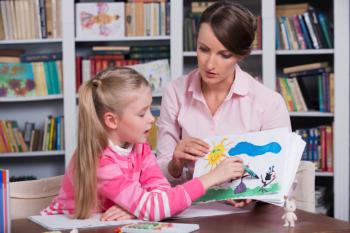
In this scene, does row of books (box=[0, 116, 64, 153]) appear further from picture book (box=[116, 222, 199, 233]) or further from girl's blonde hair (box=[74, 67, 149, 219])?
picture book (box=[116, 222, 199, 233])

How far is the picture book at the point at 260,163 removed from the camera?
149 centimetres

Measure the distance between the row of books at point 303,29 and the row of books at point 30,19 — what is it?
1.34 metres

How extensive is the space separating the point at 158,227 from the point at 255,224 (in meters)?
0.23

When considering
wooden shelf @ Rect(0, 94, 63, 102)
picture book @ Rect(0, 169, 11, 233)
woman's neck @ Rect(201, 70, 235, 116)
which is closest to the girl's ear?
picture book @ Rect(0, 169, 11, 233)

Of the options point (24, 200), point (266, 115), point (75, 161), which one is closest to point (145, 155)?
point (75, 161)

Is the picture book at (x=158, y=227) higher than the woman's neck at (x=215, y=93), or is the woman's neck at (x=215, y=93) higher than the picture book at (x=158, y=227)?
the woman's neck at (x=215, y=93)

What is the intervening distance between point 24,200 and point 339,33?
2567mm

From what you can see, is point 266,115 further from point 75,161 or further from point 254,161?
point 75,161

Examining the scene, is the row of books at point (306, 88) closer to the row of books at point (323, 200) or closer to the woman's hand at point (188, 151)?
the row of books at point (323, 200)

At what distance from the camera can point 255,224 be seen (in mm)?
1419

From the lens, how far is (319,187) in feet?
12.8

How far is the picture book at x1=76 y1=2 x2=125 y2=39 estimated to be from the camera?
3.86m

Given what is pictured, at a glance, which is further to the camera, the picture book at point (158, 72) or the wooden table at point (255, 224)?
the picture book at point (158, 72)

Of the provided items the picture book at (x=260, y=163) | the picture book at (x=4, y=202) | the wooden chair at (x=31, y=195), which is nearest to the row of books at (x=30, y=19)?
the wooden chair at (x=31, y=195)
